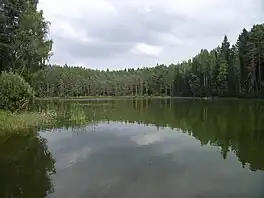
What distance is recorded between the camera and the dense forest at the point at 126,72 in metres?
30.1

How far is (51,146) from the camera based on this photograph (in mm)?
15414

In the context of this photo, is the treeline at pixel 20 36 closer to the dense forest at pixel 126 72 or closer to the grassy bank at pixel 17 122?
the dense forest at pixel 126 72

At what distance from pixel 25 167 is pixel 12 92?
14857 millimetres

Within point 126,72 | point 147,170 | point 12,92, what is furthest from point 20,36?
point 126,72

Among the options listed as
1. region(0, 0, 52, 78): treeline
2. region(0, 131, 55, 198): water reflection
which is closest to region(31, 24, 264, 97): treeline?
region(0, 0, 52, 78): treeline

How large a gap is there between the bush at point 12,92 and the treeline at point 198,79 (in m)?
8.06

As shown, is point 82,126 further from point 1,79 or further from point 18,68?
point 18,68

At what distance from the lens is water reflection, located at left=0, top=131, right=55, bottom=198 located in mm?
8578

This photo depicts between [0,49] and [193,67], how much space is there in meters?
92.0

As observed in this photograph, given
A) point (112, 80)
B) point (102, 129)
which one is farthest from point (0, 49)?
point (112, 80)

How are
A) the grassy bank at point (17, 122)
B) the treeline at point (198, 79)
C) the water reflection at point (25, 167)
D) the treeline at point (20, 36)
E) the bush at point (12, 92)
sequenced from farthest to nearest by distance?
the treeline at point (198, 79)
the treeline at point (20, 36)
the bush at point (12, 92)
the grassy bank at point (17, 122)
the water reflection at point (25, 167)

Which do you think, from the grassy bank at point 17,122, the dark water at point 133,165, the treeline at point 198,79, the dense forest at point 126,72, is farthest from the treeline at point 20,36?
the dark water at point 133,165

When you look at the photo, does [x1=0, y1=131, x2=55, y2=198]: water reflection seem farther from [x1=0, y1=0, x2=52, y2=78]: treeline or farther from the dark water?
[x1=0, y1=0, x2=52, y2=78]: treeline

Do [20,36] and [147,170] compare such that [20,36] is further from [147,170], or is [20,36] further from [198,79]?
[198,79]
